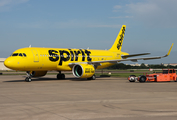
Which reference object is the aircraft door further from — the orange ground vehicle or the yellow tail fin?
the yellow tail fin

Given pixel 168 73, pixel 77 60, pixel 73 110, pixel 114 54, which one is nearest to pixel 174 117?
pixel 73 110

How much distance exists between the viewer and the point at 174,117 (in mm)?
9289

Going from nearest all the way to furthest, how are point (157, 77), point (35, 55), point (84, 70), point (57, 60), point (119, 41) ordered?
point (157, 77)
point (35, 55)
point (84, 70)
point (57, 60)
point (119, 41)

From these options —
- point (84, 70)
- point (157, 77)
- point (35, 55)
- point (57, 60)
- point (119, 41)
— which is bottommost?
point (157, 77)

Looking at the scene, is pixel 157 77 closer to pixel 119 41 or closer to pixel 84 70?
pixel 84 70

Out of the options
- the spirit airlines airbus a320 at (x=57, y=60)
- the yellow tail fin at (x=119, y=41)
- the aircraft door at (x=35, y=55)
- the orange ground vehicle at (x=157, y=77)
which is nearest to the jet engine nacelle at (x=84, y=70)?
the spirit airlines airbus a320 at (x=57, y=60)

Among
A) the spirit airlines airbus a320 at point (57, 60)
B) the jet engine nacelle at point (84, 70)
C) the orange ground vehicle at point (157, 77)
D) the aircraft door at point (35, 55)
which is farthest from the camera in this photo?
the jet engine nacelle at point (84, 70)

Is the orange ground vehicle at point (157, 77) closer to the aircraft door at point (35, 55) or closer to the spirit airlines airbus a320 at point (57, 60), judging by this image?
the spirit airlines airbus a320 at point (57, 60)

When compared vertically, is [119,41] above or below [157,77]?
above

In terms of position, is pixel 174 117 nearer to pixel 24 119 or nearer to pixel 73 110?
pixel 73 110

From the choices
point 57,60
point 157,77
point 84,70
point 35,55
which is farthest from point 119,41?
point 35,55

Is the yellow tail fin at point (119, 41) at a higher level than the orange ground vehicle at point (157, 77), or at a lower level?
higher

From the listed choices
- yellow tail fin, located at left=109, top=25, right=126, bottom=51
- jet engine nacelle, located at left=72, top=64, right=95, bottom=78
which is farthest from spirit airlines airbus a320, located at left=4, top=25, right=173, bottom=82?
yellow tail fin, located at left=109, top=25, right=126, bottom=51

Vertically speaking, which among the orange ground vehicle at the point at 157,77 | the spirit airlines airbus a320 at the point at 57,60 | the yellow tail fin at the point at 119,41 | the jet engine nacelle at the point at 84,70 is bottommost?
the orange ground vehicle at the point at 157,77
